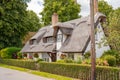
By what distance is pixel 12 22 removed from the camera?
54969 mm

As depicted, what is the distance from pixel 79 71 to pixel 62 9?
37.0m

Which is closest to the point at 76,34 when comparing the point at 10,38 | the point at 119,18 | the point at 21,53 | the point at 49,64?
the point at 49,64

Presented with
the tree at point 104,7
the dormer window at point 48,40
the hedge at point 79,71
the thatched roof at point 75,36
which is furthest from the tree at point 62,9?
the hedge at point 79,71

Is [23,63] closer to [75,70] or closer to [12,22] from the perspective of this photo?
[75,70]

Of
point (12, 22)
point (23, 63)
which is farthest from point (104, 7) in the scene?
point (23, 63)

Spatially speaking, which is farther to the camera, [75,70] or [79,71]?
[75,70]

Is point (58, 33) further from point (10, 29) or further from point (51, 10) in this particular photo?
point (51, 10)

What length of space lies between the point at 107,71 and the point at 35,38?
3100cm

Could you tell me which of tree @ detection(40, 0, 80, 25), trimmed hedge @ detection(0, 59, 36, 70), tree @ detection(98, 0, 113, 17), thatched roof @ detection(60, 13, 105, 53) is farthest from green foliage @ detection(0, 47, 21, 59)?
tree @ detection(98, 0, 113, 17)

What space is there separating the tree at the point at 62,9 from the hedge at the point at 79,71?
95.2 ft

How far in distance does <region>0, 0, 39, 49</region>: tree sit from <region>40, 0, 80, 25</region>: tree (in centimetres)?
599

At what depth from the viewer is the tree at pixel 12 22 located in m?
53.8

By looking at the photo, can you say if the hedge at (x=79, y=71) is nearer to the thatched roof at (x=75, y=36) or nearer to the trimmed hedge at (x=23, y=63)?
the trimmed hedge at (x=23, y=63)

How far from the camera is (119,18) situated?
2369 centimetres
